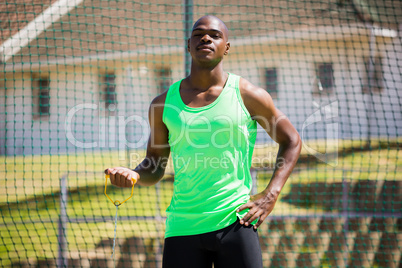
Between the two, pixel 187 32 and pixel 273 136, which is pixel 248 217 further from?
pixel 187 32

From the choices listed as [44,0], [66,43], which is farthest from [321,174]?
[66,43]

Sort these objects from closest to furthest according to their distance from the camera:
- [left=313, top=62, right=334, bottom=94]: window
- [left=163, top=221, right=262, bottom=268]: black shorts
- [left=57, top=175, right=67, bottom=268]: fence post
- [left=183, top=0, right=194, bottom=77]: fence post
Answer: [left=163, top=221, right=262, bottom=268]: black shorts
[left=57, top=175, right=67, bottom=268]: fence post
[left=183, top=0, right=194, bottom=77]: fence post
[left=313, top=62, right=334, bottom=94]: window

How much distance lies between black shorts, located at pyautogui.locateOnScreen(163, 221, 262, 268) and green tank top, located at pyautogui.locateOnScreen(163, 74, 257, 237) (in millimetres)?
30

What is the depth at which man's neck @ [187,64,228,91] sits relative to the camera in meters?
1.73

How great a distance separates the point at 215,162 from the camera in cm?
162

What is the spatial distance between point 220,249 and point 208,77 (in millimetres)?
683

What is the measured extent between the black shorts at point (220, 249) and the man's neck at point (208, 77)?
56cm

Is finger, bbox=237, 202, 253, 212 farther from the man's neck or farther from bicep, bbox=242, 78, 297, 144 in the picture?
the man's neck

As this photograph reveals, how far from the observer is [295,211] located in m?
4.70

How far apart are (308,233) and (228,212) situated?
2811mm

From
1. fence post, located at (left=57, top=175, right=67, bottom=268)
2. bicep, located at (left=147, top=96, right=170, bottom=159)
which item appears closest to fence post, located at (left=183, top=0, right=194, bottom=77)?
fence post, located at (left=57, top=175, right=67, bottom=268)

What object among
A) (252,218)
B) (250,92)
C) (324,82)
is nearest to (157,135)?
(250,92)

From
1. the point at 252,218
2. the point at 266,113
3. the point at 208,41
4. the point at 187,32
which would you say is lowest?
the point at 252,218

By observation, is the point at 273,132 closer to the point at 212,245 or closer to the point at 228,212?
the point at 228,212
